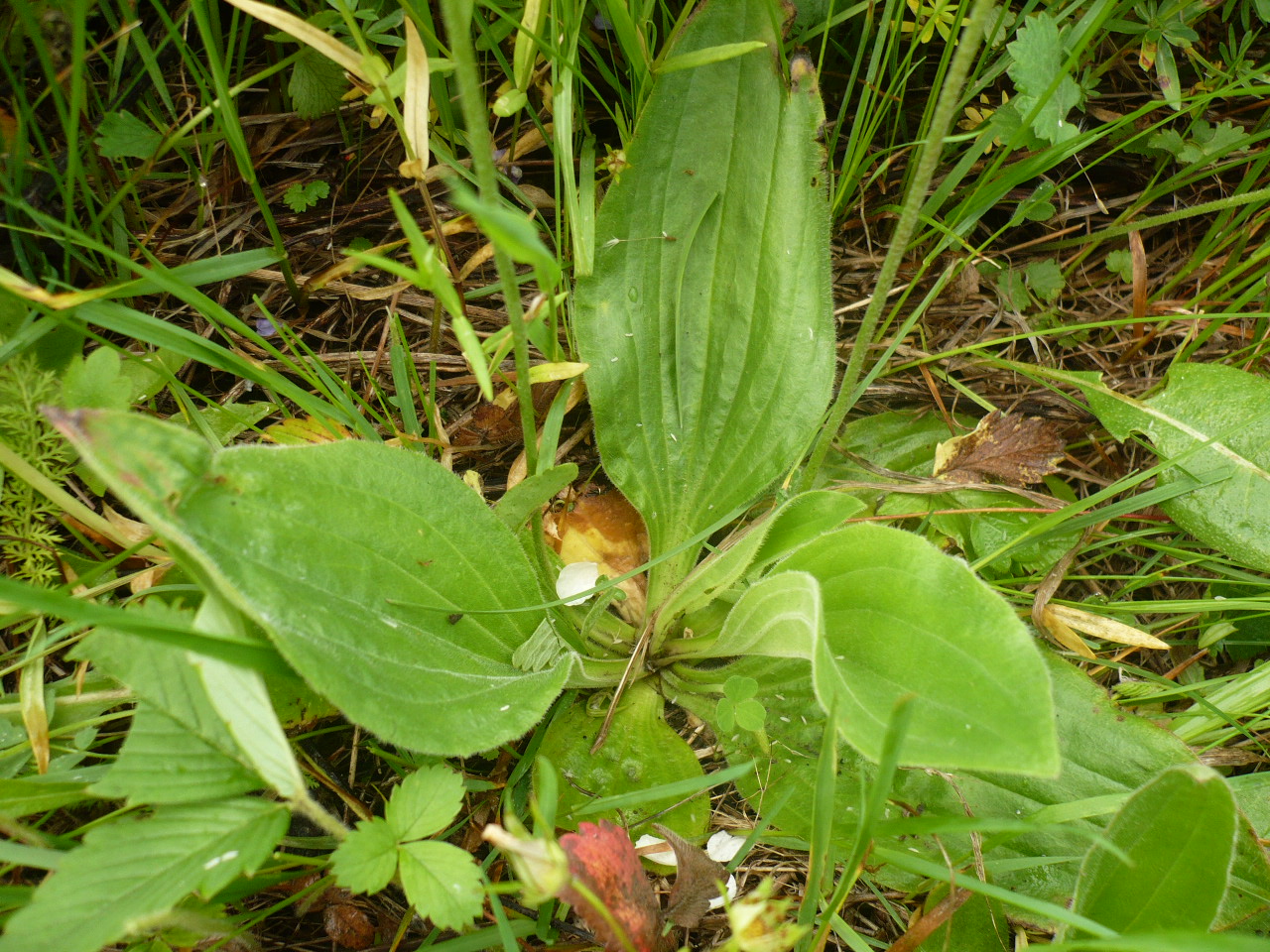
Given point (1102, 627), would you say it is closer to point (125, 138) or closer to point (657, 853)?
point (657, 853)

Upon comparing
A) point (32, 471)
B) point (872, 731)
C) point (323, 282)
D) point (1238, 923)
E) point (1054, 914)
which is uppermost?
point (323, 282)

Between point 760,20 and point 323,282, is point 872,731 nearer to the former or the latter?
point 760,20

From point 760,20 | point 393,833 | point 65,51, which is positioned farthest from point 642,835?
point 65,51

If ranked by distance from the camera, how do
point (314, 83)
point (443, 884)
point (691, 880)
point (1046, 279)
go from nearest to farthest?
point (443, 884), point (691, 880), point (314, 83), point (1046, 279)

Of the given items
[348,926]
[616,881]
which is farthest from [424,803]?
[348,926]

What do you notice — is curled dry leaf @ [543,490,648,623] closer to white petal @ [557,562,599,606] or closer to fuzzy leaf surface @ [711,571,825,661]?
white petal @ [557,562,599,606]

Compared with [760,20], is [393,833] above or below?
below

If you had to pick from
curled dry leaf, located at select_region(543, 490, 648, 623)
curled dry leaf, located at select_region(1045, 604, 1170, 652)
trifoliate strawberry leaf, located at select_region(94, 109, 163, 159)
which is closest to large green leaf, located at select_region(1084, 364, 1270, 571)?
curled dry leaf, located at select_region(1045, 604, 1170, 652)
